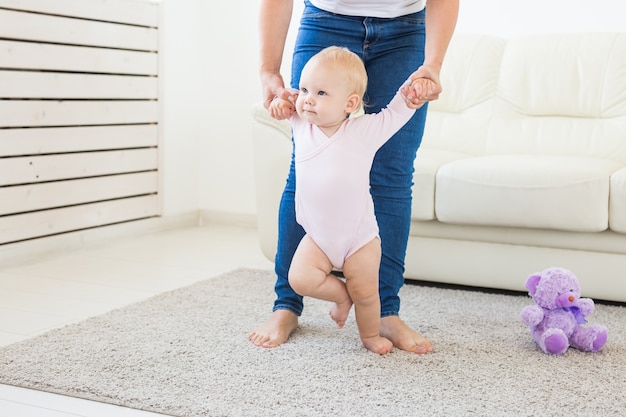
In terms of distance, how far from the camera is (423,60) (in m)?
1.89

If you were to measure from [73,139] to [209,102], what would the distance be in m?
0.95

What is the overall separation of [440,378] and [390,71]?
671 mm

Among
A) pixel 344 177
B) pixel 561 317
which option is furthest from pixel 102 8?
pixel 561 317

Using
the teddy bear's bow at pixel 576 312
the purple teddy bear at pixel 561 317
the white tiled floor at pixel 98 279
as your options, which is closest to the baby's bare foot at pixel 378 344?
the purple teddy bear at pixel 561 317

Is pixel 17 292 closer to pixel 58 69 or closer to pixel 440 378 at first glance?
pixel 58 69

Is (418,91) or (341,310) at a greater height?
(418,91)

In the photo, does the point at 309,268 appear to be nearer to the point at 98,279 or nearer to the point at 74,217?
the point at 98,279

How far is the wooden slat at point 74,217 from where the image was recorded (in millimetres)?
2838

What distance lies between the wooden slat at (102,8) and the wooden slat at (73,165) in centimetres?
51

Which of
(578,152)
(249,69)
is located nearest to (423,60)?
(578,152)

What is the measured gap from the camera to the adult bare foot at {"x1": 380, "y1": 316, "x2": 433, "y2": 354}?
1857mm

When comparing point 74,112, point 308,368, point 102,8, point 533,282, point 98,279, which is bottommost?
point 98,279

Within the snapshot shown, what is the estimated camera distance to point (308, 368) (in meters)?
1.72

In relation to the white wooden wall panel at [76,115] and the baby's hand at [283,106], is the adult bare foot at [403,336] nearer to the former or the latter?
the baby's hand at [283,106]
